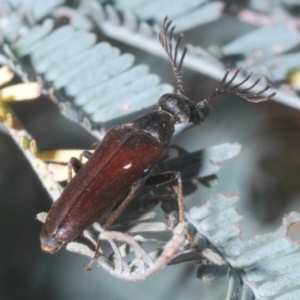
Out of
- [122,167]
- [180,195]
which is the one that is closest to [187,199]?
[122,167]

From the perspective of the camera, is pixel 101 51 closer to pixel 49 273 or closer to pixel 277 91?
pixel 277 91

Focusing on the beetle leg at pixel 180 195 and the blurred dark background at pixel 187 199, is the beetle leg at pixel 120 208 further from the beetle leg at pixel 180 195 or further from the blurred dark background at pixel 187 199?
the blurred dark background at pixel 187 199

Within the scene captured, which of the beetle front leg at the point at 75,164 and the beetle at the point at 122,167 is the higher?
the beetle front leg at the point at 75,164

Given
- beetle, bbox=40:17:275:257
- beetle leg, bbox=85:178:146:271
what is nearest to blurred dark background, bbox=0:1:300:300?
beetle, bbox=40:17:275:257

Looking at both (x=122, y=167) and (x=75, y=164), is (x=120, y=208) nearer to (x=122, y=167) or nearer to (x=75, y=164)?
(x=75, y=164)

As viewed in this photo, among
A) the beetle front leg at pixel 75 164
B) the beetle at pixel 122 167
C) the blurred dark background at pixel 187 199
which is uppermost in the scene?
the beetle front leg at pixel 75 164

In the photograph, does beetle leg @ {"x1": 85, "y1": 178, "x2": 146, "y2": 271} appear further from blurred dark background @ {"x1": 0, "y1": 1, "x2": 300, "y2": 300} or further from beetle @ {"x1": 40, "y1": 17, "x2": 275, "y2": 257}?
blurred dark background @ {"x1": 0, "y1": 1, "x2": 300, "y2": 300}

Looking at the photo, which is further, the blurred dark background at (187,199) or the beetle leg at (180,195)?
the blurred dark background at (187,199)

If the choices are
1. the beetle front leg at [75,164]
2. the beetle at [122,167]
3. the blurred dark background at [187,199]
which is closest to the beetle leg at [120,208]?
the beetle at [122,167]

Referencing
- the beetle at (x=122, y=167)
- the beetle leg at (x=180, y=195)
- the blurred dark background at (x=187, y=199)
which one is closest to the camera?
the beetle leg at (x=180, y=195)
